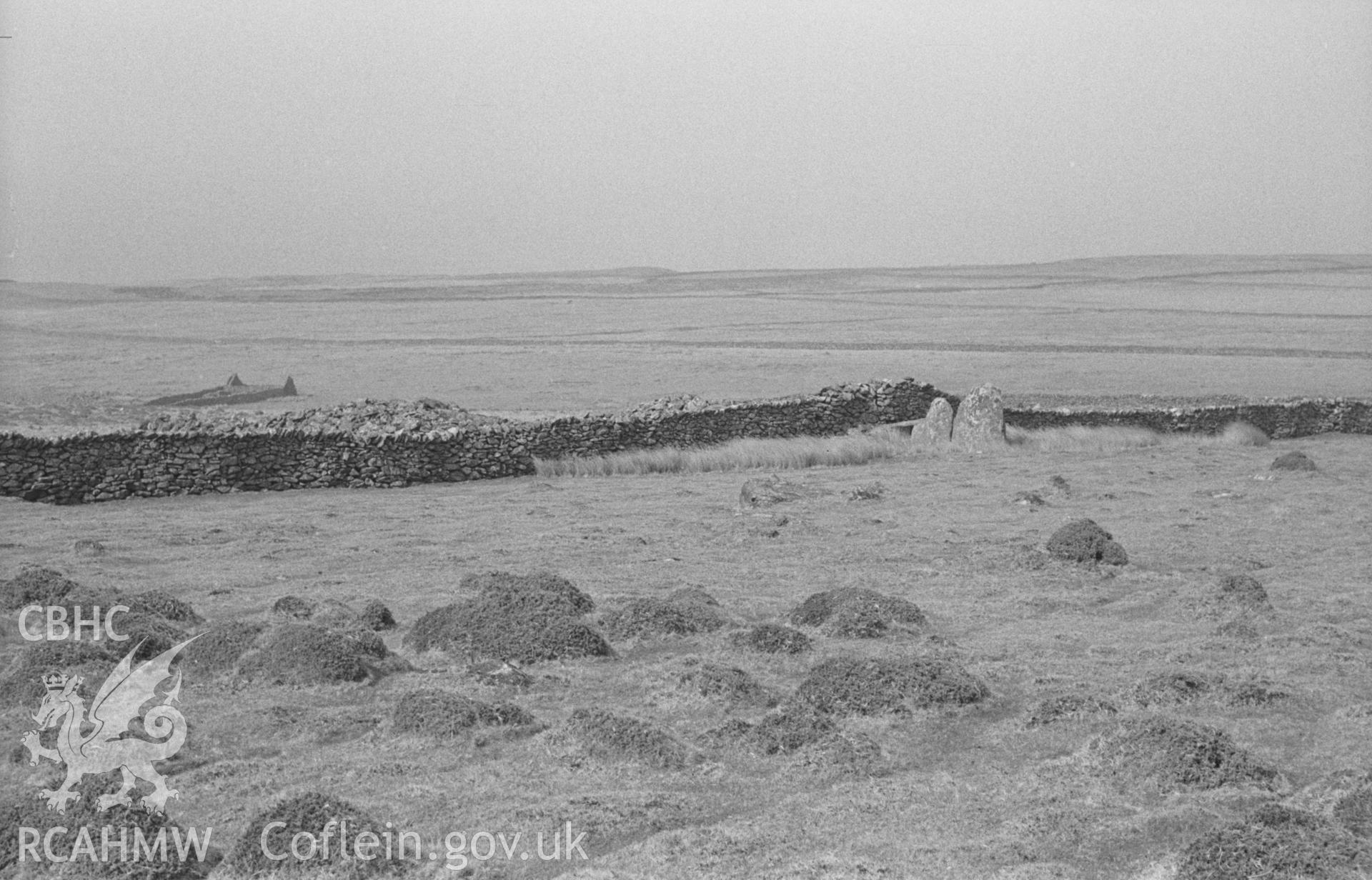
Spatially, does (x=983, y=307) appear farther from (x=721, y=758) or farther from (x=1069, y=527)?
(x=721, y=758)

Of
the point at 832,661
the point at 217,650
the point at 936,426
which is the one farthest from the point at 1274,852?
the point at 936,426

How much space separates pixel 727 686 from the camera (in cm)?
1080

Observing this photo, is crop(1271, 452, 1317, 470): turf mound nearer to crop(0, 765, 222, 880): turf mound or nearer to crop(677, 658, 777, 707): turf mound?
crop(677, 658, 777, 707): turf mound

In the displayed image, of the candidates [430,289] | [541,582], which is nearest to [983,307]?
[430,289]

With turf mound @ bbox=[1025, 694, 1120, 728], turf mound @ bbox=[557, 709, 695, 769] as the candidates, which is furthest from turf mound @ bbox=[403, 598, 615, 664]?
turf mound @ bbox=[1025, 694, 1120, 728]

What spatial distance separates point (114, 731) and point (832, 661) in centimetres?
596

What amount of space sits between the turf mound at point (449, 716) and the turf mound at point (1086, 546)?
9.53 meters

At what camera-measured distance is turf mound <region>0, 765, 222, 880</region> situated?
7.09 meters

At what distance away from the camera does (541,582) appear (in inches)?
543

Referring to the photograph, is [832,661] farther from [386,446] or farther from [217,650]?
[386,446]

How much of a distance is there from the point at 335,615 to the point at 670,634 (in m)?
3.60

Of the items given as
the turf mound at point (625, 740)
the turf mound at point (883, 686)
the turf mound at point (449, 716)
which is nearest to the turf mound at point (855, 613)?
the turf mound at point (883, 686)

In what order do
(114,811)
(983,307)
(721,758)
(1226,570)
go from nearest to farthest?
(114,811), (721,758), (1226,570), (983,307)

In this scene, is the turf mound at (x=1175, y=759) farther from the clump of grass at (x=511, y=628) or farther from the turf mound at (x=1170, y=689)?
the clump of grass at (x=511, y=628)
